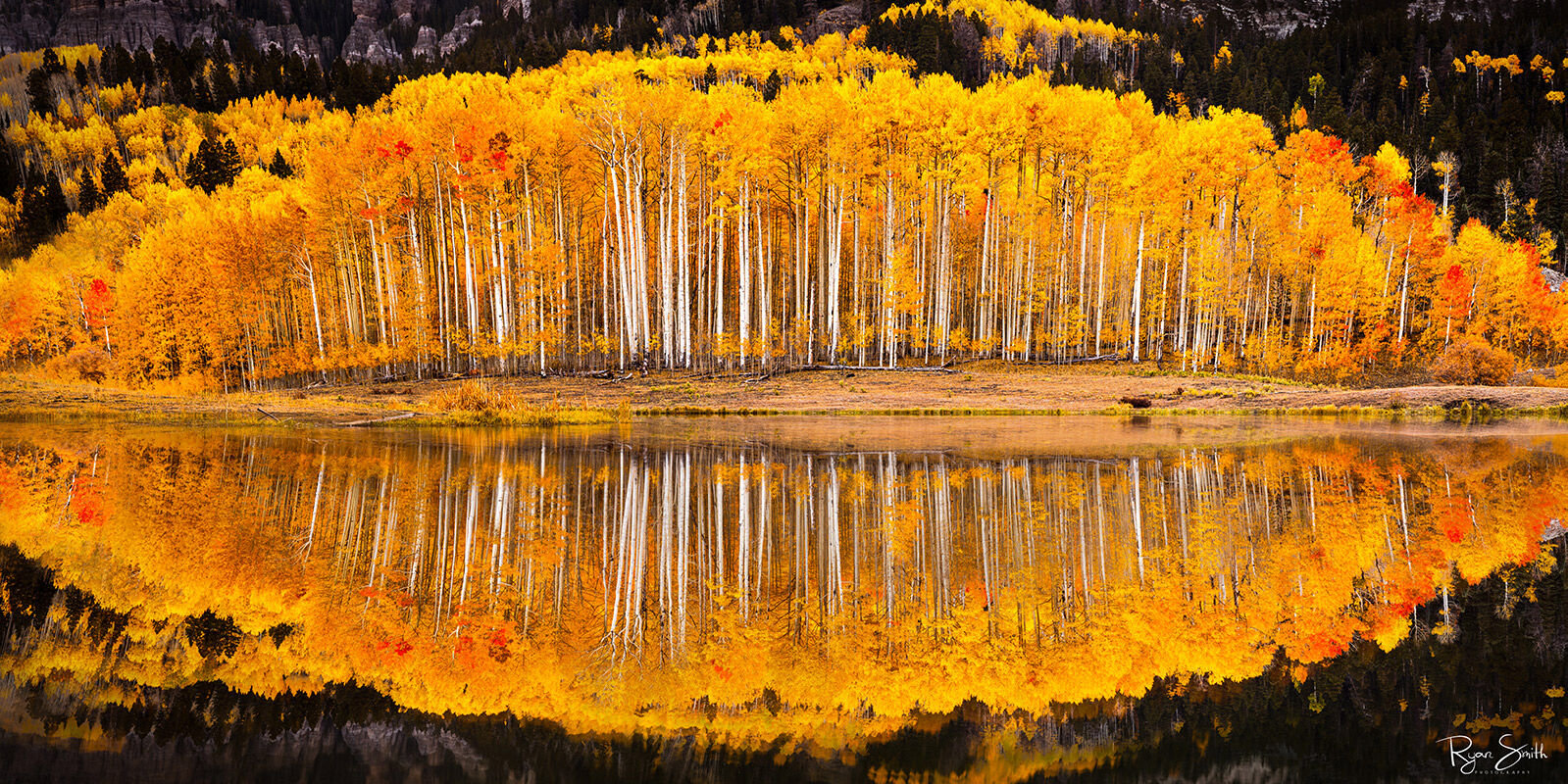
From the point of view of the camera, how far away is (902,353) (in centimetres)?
4500

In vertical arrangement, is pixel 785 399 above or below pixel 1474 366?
above

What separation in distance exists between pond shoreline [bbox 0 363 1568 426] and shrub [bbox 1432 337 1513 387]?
9491mm

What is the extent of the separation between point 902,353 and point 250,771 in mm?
41051

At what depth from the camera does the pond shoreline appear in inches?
1195

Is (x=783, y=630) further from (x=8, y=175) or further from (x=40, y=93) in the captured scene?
(x=40, y=93)

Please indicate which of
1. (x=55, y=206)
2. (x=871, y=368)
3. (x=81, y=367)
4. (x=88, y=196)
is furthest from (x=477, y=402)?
(x=55, y=206)

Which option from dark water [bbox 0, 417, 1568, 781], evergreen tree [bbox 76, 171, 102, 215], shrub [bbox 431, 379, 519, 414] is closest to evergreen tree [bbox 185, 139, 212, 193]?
evergreen tree [bbox 76, 171, 102, 215]

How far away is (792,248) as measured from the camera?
4781 cm

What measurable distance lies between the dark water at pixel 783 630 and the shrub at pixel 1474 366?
35953 mm

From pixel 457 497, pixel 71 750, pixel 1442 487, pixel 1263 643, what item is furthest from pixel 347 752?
pixel 1442 487

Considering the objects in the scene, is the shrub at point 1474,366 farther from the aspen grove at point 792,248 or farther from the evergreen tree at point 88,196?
the evergreen tree at point 88,196

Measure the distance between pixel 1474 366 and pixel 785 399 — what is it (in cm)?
3616

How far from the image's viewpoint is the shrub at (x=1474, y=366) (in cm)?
4497

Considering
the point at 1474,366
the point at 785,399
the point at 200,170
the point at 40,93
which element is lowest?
the point at 1474,366
